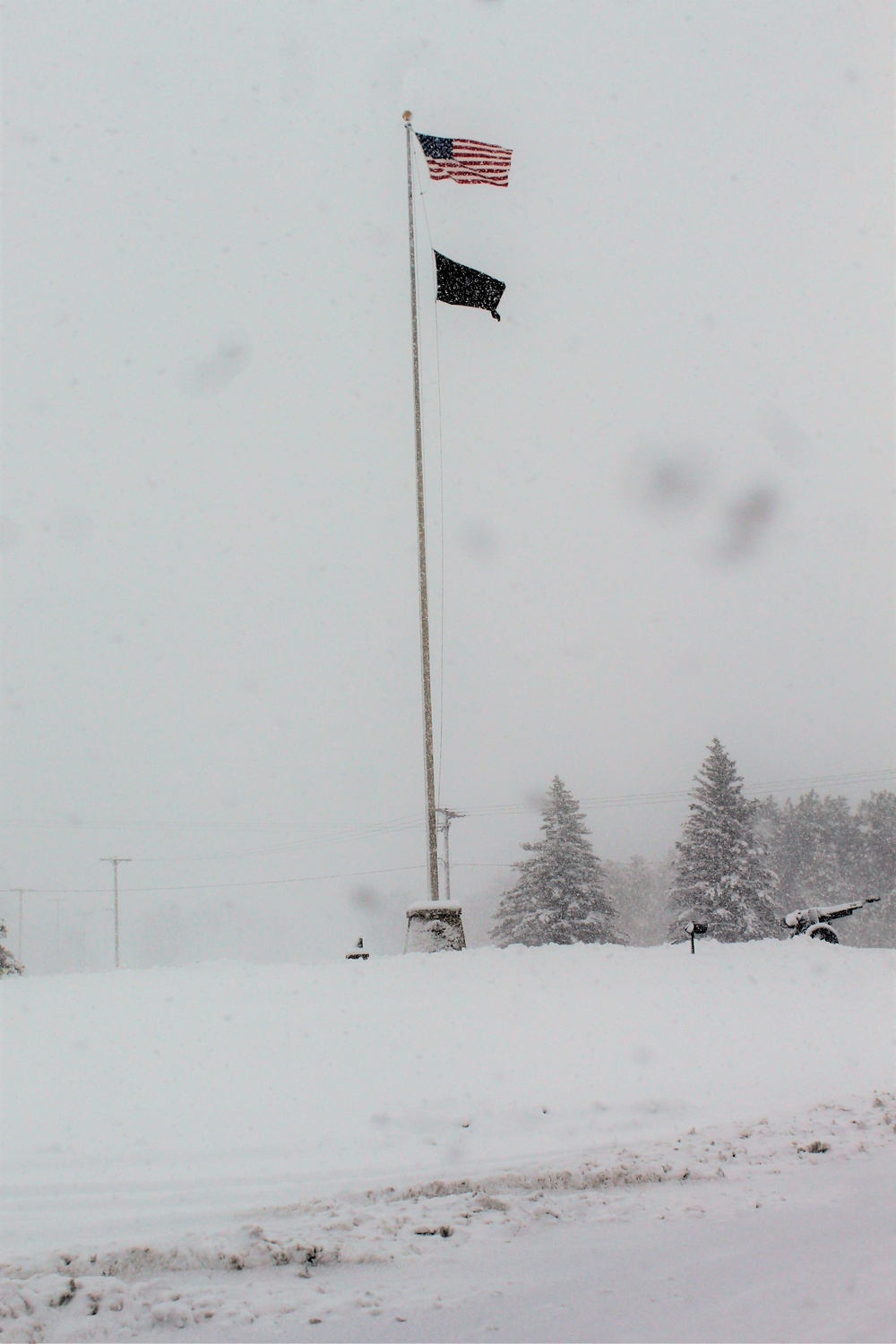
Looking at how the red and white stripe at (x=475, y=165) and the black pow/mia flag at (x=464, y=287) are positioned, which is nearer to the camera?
the black pow/mia flag at (x=464, y=287)

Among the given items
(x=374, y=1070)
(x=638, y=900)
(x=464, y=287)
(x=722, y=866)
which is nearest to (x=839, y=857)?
(x=638, y=900)

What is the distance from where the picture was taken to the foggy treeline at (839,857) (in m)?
57.1

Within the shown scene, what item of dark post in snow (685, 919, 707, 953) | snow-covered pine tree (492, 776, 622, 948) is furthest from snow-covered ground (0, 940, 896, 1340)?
snow-covered pine tree (492, 776, 622, 948)

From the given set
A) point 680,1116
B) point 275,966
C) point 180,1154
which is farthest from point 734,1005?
point 180,1154

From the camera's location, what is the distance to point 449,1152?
4613mm

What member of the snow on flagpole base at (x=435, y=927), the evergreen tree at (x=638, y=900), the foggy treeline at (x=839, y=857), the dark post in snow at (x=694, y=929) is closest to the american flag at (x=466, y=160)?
the snow on flagpole base at (x=435, y=927)

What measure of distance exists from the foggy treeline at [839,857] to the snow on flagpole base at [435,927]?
148ft

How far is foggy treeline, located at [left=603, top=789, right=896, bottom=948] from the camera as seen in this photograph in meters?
57.1

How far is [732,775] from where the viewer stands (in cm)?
4012

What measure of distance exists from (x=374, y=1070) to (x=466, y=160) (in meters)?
15.1

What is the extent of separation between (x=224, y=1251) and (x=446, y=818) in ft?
135

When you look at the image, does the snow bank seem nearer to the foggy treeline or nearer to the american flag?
the american flag

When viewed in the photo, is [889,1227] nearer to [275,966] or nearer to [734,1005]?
[734,1005]

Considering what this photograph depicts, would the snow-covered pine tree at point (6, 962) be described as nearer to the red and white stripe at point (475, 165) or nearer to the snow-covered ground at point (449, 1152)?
the snow-covered ground at point (449, 1152)
